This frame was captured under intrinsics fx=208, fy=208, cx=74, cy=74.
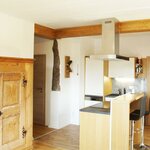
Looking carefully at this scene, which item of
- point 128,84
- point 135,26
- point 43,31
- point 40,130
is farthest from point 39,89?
point 135,26

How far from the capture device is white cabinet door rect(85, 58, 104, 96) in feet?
19.3

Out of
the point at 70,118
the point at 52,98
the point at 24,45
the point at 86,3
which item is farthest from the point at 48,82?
the point at 86,3

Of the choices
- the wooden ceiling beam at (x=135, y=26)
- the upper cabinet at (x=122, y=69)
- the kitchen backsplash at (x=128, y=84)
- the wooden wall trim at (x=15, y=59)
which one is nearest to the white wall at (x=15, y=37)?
the wooden wall trim at (x=15, y=59)

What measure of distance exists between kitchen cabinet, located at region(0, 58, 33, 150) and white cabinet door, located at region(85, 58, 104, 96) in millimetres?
2144

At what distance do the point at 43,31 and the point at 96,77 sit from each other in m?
2.08

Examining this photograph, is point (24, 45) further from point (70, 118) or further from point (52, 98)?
point (70, 118)

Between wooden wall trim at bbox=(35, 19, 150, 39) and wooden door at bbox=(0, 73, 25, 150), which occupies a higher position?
wooden wall trim at bbox=(35, 19, 150, 39)

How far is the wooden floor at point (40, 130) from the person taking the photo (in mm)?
5100

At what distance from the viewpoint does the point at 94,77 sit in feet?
19.5

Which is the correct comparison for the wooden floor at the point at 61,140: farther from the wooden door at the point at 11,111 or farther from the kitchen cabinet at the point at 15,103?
the wooden door at the point at 11,111

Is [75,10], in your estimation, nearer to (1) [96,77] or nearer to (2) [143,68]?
(1) [96,77]

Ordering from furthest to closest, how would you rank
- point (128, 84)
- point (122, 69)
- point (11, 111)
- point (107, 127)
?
Answer: point (128, 84) < point (122, 69) < point (11, 111) < point (107, 127)

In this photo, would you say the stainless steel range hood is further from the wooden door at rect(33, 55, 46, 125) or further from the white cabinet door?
the wooden door at rect(33, 55, 46, 125)

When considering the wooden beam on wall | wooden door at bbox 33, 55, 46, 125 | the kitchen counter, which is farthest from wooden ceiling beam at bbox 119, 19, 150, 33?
wooden door at bbox 33, 55, 46, 125
